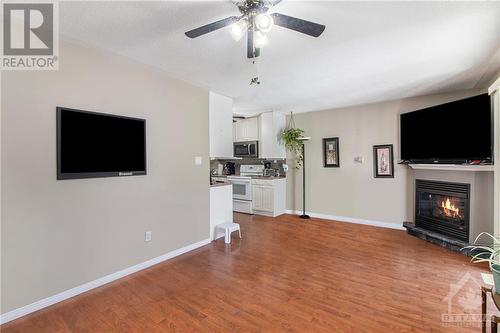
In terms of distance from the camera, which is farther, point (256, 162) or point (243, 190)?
point (256, 162)

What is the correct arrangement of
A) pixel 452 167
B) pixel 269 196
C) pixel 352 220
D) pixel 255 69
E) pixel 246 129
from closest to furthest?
pixel 255 69 < pixel 452 167 < pixel 352 220 < pixel 269 196 < pixel 246 129

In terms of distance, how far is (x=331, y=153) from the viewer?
5.24m

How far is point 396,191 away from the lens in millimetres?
4492

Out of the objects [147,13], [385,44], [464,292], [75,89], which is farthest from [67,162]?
[464,292]

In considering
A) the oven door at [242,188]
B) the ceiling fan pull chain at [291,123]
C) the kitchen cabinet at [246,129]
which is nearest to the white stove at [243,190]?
the oven door at [242,188]

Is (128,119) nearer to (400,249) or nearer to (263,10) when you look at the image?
(263,10)

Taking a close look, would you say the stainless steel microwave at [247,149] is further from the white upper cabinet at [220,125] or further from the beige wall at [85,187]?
the beige wall at [85,187]

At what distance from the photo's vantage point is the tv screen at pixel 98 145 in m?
2.26

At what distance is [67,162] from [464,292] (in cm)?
408

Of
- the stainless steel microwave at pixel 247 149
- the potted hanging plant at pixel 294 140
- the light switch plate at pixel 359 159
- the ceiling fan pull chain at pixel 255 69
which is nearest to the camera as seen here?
the ceiling fan pull chain at pixel 255 69

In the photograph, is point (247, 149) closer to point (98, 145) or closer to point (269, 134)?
point (269, 134)

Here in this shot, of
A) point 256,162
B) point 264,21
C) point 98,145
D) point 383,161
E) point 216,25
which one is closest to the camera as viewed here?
point 264,21

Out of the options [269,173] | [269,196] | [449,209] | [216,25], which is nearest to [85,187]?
[216,25]

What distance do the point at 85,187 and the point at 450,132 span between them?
4.80 meters
